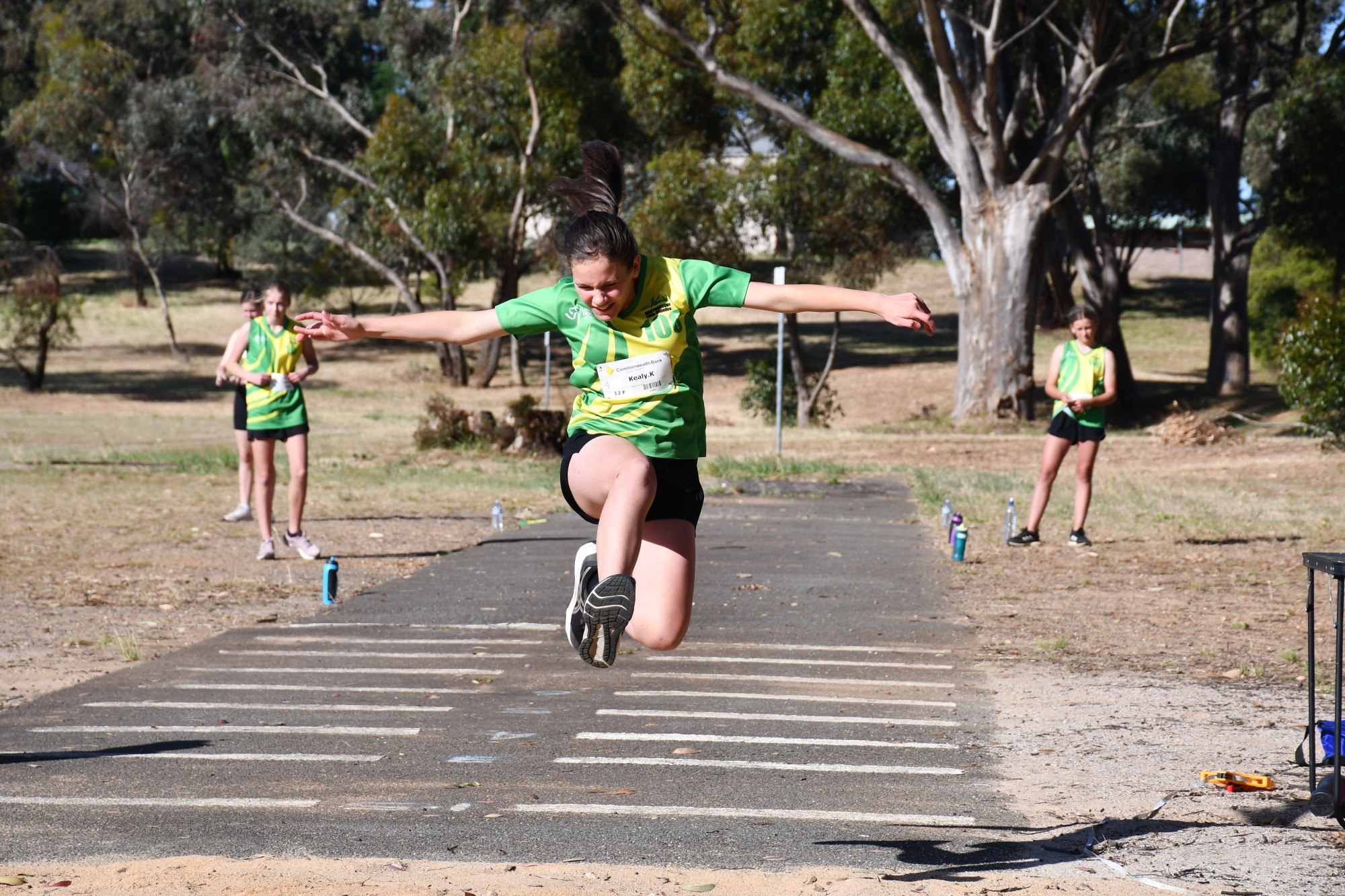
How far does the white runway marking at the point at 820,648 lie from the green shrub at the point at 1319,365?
13.5m

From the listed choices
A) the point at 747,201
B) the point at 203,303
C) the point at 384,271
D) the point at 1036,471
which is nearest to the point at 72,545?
the point at 1036,471

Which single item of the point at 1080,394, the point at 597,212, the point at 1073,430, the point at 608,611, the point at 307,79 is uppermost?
the point at 307,79

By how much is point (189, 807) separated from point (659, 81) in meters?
29.0

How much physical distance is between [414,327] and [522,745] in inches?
83.4

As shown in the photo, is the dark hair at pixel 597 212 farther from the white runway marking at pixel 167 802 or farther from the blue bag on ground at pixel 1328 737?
the blue bag on ground at pixel 1328 737

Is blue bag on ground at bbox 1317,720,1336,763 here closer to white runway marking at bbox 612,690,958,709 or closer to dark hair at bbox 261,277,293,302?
white runway marking at bbox 612,690,958,709

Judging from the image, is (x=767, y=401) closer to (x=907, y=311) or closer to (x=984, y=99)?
(x=984, y=99)

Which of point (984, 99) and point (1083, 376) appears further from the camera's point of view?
point (984, 99)

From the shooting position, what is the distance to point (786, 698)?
725cm

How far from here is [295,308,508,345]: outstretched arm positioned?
5094 mm

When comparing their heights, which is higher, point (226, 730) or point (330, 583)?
point (330, 583)

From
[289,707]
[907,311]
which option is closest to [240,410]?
[289,707]

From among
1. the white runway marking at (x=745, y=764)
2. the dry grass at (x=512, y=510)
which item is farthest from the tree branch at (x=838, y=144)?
the white runway marking at (x=745, y=764)

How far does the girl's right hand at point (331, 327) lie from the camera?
508 centimetres
